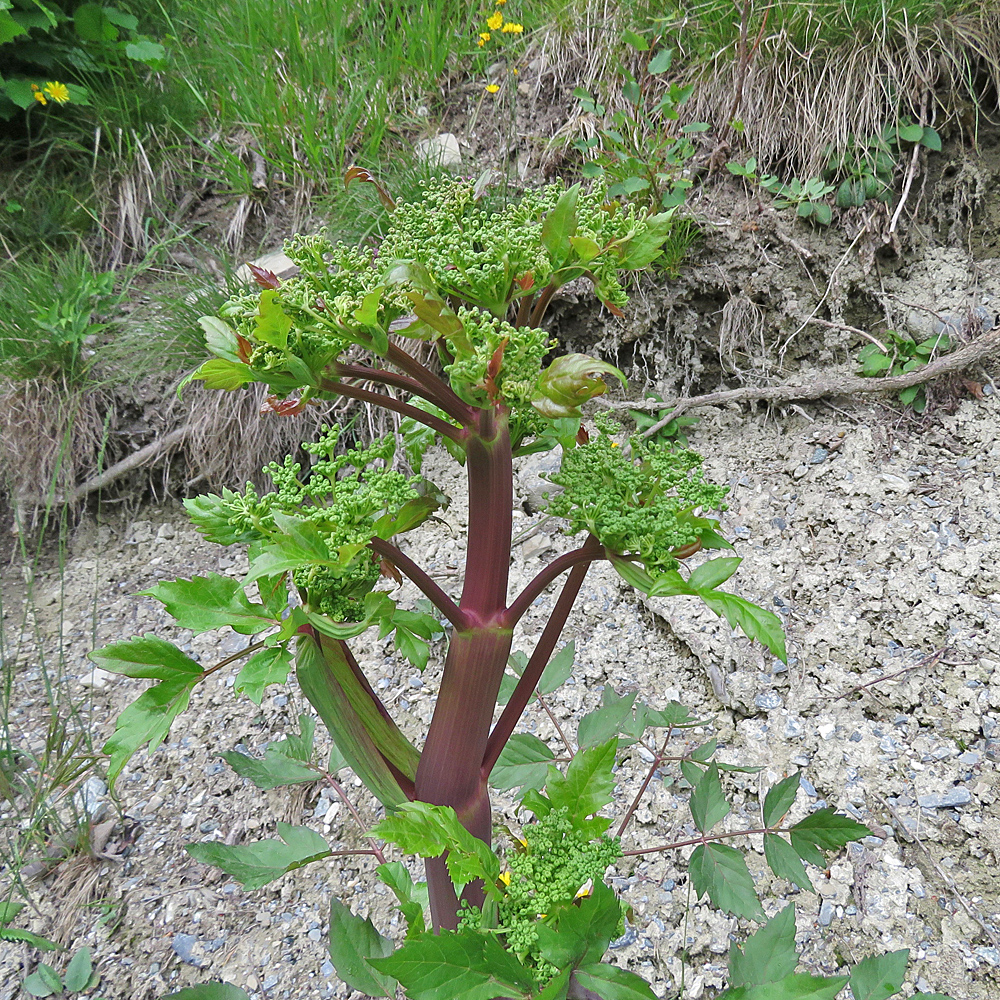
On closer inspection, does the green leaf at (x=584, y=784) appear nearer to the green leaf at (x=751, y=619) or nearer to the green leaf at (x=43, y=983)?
the green leaf at (x=751, y=619)

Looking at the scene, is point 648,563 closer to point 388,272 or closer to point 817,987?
point 388,272

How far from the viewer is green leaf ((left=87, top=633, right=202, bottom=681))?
707mm

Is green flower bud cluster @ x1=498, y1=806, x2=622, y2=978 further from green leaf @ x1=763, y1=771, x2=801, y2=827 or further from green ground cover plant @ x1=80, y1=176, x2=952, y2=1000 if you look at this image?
green leaf @ x1=763, y1=771, x2=801, y2=827

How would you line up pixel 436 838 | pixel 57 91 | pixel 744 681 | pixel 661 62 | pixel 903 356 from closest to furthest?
pixel 436 838
pixel 744 681
pixel 903 356
pixel 661 62
pixel 57 91

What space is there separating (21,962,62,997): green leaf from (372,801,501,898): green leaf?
1.17 metres

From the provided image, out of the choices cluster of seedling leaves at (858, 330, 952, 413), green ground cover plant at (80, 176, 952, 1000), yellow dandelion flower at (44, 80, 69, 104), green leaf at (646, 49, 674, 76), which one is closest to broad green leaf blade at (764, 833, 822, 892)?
green ground cover plant at (80, 176, 952, 1000)

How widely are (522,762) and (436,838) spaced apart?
432mm

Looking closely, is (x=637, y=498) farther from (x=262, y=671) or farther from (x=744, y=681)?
(x=744, y=681)

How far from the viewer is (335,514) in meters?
0.69

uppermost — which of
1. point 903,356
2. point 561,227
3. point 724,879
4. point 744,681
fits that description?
point 903,356

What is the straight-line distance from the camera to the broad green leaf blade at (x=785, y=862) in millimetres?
978

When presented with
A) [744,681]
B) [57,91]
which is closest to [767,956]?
[744,681]

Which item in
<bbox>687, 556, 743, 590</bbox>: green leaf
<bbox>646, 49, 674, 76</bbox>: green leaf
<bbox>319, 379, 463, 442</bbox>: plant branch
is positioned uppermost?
<bbox>646, 49, 674, 76</bbox>: green leaf

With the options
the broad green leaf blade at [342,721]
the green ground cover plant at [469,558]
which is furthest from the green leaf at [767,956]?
the broad green leaf blade at [342,721]
